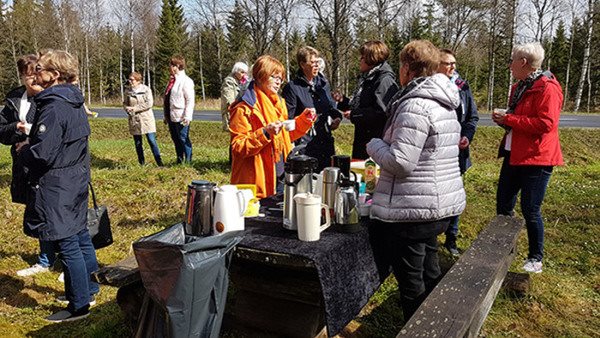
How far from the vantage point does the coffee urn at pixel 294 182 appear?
8.10ft

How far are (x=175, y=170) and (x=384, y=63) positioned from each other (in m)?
4.08

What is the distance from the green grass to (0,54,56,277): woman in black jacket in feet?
0.67

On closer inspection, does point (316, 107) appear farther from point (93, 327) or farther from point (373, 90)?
point (93, 327)

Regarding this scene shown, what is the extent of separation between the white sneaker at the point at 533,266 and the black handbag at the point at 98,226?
137 inches

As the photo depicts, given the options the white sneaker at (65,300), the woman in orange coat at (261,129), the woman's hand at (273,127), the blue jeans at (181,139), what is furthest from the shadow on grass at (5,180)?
the woman's hand at (273,127)

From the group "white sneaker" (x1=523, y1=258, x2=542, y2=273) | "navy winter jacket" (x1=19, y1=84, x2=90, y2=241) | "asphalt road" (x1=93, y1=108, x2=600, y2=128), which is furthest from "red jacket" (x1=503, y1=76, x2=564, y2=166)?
"asphalt road" (x1=93, y1=108, x2=600, y2=128)

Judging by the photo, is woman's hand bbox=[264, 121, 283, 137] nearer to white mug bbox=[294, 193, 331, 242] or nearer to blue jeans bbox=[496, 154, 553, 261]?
white mug bbox=[294, 193, 331, 242]

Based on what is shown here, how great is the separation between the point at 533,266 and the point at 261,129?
2.58 m

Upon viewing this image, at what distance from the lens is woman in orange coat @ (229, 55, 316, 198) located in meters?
3.16

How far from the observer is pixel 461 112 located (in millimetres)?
4102

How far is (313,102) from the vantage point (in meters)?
4.43

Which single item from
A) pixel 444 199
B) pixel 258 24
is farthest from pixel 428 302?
pixel 258 24

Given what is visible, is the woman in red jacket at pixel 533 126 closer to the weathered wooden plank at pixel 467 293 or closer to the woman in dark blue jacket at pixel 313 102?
the weathered wooden plank at pixel 467 293

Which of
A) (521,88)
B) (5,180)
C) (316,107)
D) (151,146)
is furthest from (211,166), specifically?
(521,88)
